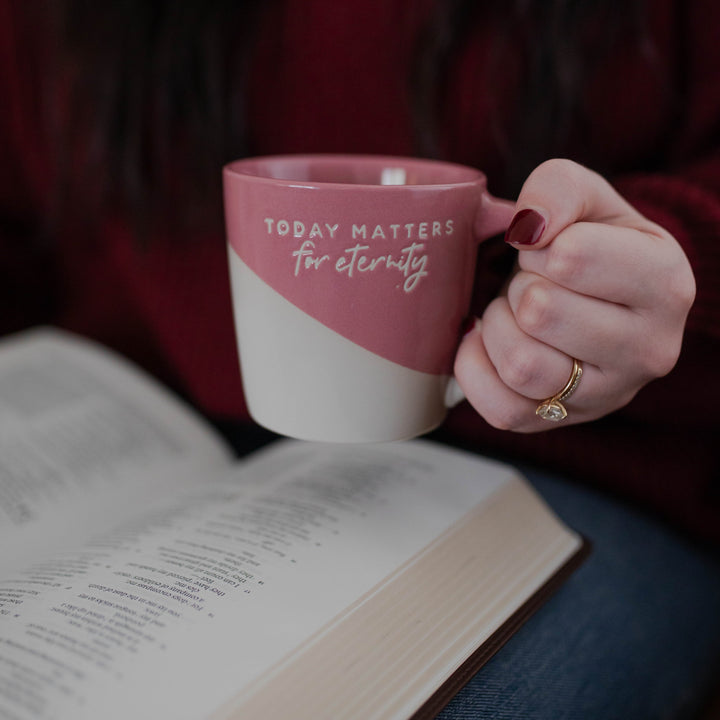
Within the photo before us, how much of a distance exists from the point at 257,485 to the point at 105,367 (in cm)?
31

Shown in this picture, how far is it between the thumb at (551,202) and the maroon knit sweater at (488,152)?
93mm

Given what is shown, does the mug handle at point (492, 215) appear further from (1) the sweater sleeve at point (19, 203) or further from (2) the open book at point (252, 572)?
(1) the sweater sleeve at point (19, 203)

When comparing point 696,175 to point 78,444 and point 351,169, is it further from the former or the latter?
point 78,444

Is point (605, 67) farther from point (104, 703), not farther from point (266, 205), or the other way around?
point (104, 703)

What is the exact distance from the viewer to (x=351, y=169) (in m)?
0.46

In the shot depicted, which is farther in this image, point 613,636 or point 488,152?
point 488,152

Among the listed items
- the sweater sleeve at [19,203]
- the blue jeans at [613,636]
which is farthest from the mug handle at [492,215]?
the sweater sleeve at [19,203]

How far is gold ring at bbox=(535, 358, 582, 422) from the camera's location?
1.18ft

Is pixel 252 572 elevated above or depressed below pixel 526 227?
below

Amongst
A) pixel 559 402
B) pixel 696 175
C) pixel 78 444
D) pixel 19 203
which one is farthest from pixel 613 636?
pixel 19 203

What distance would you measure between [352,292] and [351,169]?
0.42ft

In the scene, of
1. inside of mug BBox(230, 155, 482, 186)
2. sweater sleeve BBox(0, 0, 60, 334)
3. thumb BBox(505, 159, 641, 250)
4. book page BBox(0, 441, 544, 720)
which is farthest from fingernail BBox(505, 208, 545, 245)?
sweater sleeve BBox(0, 0, 60, 334)

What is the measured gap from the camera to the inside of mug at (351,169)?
433 millimetres

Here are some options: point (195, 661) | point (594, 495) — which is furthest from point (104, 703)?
point (594, 495)
